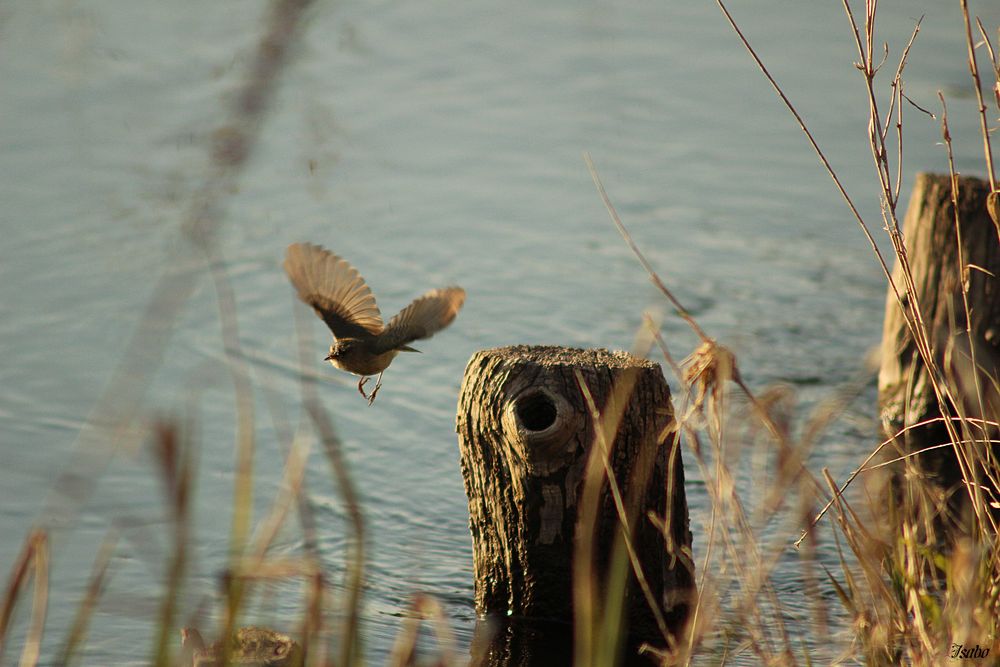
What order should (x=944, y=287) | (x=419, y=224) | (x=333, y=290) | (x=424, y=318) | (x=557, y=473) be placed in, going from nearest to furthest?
(x=424, y=318) < (x=333, y=290) < (x=557, y=473) < (x=944, y=287) < (x=419, y=224)

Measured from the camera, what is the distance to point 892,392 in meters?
6.56

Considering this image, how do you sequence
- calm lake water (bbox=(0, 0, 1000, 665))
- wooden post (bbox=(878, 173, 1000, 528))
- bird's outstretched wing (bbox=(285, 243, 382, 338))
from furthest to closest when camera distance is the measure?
wooden post (bbox=(878, 173, 1000, 528)), calm lake water (bbox=(0, 0, 1000, 665)), bird's outstretched wing (bbox=(285, 243, 382, 338))

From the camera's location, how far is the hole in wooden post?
155 inches

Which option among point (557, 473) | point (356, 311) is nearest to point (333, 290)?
point (356, 311)

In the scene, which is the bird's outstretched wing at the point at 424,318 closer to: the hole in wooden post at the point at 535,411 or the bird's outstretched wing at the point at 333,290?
the bird's outstretched wing at the point at 333,290

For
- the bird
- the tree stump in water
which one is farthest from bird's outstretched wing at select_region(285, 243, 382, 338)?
the tree stump in water

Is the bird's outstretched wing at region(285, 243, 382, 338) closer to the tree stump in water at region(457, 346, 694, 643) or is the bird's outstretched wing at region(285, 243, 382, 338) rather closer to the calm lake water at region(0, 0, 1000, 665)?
the tree stump in water at region(457, 346, 694, 643)

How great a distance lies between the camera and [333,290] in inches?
148

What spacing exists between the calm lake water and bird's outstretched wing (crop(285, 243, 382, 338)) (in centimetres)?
90

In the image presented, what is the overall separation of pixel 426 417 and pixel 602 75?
5.35 m

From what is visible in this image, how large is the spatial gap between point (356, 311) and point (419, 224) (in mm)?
4855

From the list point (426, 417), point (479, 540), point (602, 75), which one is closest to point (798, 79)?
point (602, 75)

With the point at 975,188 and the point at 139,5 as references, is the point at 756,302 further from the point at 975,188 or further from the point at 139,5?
the point at 139,5

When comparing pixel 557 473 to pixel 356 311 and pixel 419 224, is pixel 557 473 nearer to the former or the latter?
pixel 356 311
